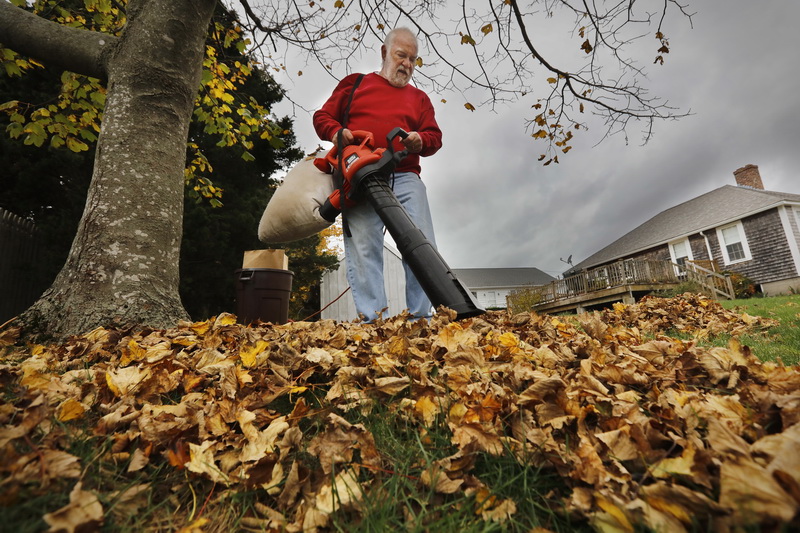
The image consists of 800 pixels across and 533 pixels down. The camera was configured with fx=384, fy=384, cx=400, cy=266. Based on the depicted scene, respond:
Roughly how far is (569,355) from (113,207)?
9.41 feet

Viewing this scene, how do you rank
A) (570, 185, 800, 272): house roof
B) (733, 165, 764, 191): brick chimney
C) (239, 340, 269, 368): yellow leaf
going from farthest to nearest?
(733, 165, 764, 191): brick chimney, (570, 185, 800, 272): house roof, (239, 340, 269, 368): yellow leaf

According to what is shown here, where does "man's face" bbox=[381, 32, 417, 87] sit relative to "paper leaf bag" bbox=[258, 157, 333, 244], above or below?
A: above

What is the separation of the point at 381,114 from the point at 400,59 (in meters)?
0.54

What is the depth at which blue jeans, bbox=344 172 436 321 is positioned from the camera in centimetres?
310

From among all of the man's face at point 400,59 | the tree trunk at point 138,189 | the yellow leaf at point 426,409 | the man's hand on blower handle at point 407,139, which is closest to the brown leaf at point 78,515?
the yellow leaf at point 426,409

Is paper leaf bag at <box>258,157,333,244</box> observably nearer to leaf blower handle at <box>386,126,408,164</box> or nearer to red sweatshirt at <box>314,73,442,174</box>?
red sweatshirt at <box>314,73,442,174</box>

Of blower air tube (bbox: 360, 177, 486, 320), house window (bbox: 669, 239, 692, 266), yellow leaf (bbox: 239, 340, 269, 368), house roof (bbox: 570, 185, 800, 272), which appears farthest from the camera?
house window (bbox: 669, 239, 692, 266)

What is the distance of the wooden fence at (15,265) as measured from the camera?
5961mm

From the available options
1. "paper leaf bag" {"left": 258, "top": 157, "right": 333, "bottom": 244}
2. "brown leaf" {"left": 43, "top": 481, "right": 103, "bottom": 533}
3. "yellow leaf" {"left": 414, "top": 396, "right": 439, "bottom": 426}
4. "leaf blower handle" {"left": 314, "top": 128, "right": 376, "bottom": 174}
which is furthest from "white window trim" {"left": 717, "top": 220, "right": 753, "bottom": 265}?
"brown leaf" {"left": 43, "top": 481, "right": 103, "bottom": 533}

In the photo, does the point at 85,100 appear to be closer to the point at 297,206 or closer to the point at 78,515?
the point at 297,206

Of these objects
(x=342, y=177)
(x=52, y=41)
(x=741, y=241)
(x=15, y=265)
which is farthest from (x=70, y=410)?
(x=741, y=241)

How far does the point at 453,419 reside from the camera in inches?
43.9

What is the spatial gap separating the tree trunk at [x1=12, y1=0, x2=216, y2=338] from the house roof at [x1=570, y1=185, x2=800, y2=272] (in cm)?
2045

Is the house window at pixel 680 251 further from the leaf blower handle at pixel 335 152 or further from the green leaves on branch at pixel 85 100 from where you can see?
the leaf blower handle at pixel 335 152
